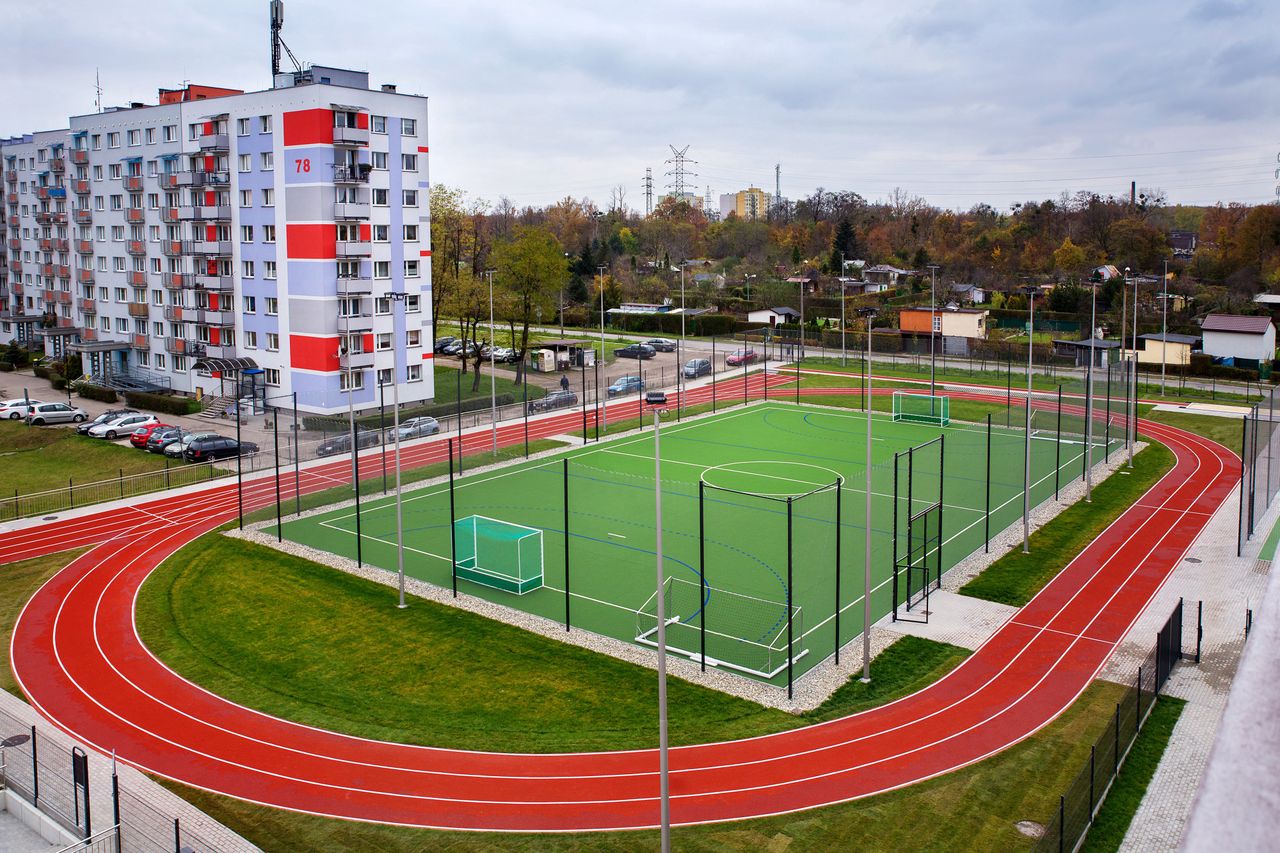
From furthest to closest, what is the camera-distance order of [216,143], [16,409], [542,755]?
[216,143] < [16,409] < [542,755]

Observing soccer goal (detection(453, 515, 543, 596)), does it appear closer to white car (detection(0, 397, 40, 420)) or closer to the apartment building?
the apartment building

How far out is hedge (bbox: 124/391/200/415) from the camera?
55.4 meters

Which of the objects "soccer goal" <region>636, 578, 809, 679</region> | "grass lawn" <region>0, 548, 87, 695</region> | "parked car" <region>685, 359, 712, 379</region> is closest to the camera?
"soccer goal" <region>636, 578, 809, 679</region>

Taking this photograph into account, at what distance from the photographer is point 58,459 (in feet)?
154

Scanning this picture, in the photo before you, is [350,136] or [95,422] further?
[350,136]

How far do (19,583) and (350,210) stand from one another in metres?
28.4

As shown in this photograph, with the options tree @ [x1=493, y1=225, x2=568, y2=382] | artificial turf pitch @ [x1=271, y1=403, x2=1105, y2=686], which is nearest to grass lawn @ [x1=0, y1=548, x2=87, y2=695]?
artificial turf pitch @ [x1=271, y1=403, x2=1105, y2=686]

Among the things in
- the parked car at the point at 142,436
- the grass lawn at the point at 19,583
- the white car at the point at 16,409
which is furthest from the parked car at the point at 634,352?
the grass lawn at the point at 19,583

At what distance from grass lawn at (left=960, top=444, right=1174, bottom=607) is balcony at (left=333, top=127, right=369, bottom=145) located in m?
39.0

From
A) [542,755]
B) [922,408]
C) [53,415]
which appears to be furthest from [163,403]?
[542,755]

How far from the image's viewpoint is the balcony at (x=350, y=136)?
173 feet

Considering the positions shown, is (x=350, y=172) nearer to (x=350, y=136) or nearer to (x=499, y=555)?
(x=350, y=136)

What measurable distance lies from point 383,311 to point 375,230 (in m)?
4.44

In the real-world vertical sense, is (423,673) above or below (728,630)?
below
